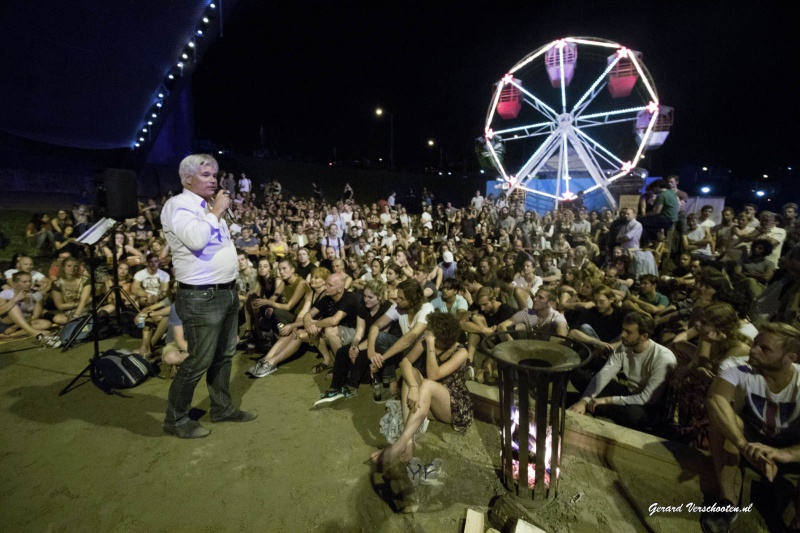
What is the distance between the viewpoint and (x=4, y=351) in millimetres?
4695

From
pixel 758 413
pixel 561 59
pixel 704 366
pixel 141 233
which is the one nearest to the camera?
pixel 758 413

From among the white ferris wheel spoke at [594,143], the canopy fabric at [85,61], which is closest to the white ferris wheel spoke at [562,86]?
the white ferris wheel spoke at [594,143]

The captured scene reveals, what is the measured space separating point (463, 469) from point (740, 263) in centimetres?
513

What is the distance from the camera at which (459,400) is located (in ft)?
9.52

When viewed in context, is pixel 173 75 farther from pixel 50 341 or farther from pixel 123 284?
pixel 50 341

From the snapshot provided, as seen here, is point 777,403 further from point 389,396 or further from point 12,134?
point 12,134

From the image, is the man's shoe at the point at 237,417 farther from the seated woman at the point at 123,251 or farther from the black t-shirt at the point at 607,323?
the seated woman at the point at 123,251

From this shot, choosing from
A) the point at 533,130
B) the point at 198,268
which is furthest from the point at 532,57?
the point at 198,268

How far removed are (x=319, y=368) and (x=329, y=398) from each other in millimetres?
797

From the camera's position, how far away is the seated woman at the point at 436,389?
2.56m

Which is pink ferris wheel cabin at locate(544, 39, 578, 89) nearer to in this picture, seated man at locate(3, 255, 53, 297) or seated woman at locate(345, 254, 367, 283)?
seated woman at locate(345, 254, 367, 283)

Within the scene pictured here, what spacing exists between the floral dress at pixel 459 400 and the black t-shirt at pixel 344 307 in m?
1.63

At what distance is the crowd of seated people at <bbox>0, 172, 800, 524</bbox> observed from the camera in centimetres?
292

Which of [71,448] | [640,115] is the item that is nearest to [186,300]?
[71,448]
